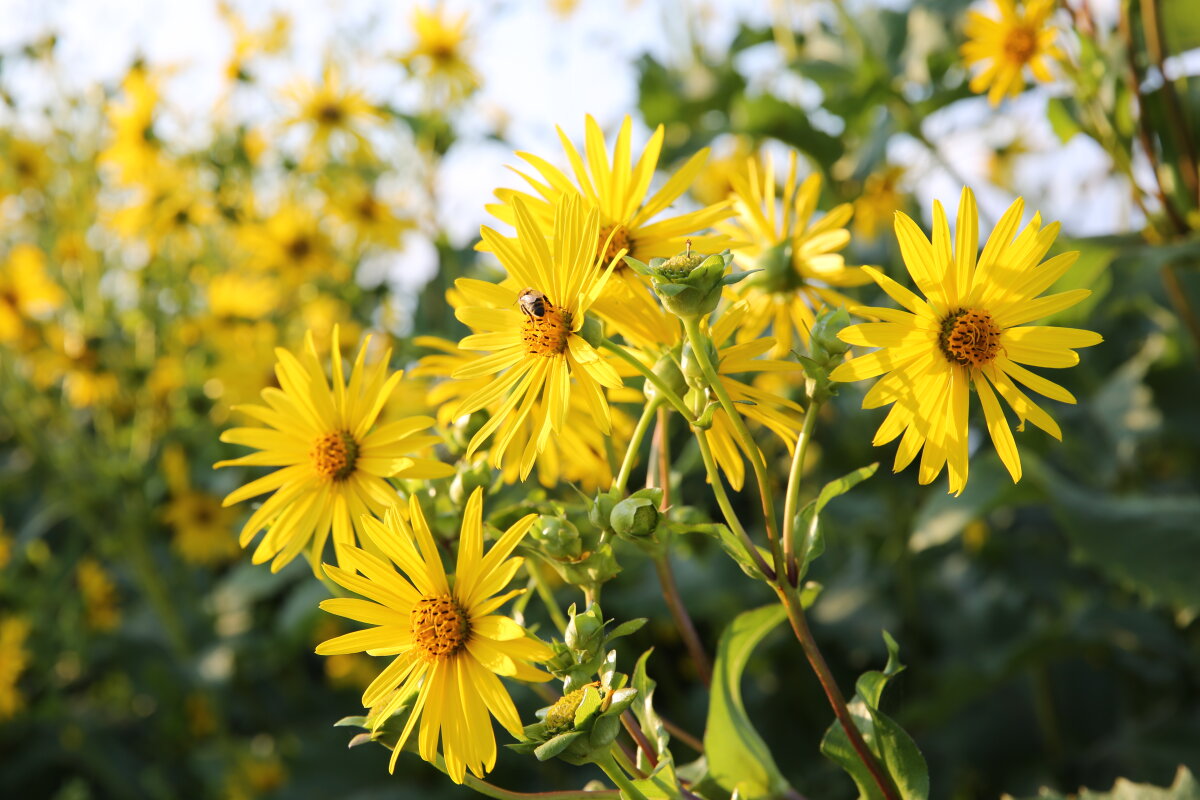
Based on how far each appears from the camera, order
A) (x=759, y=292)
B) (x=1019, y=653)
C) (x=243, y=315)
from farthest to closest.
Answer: (x=243, y=315)
(x=1019, y=653)
(x=759, y=292)

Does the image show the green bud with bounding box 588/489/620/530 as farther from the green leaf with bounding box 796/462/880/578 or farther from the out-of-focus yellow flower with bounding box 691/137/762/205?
the out-of-focus yellow flower with bounding box 691/137/762/205

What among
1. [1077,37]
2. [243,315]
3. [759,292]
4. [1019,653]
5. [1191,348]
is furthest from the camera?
[243,315]

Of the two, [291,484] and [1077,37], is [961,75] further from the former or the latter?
[291,484]

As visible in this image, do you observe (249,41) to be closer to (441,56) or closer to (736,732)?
(441,56)

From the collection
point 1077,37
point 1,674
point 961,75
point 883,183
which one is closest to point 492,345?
point 1077,37

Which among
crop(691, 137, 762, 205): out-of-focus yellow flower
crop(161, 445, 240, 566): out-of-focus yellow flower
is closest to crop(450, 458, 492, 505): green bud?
crop(691, 137, 762, 205): out-of-focus yellow flower

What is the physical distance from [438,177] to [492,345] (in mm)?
1325

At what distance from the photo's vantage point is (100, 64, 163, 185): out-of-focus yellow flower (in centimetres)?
230

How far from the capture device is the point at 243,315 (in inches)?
89.9

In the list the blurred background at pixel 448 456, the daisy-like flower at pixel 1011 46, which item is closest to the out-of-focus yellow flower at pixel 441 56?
the blurred background at pixel 448 456

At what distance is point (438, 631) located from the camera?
61 centimetres

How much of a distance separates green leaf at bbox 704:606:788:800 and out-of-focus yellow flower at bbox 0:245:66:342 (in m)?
2.21

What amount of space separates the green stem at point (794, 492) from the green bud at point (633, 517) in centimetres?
8

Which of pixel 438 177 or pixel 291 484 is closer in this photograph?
pixel 291 484
